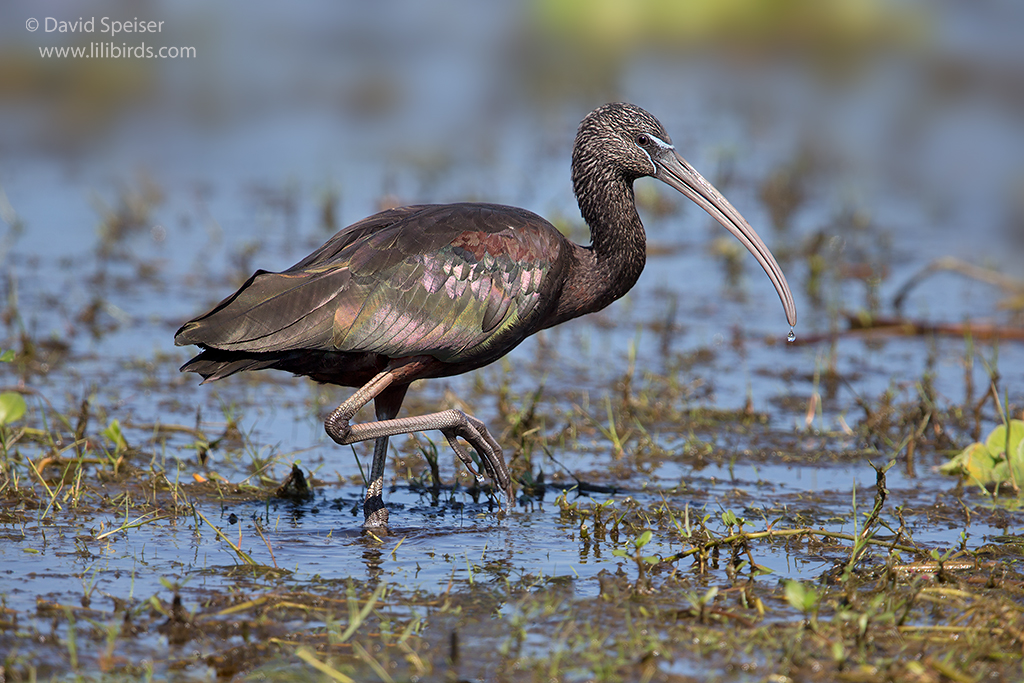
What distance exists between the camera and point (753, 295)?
10227 mm

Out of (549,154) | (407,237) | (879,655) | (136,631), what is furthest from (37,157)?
(879,655)

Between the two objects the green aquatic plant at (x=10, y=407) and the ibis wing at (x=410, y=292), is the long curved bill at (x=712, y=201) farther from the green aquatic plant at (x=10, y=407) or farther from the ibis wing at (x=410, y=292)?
the green aquatic plant at (x=10, y=407)

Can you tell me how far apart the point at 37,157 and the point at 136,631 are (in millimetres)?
9964

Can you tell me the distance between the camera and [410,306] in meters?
5.61

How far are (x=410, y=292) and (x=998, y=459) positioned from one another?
2.92m

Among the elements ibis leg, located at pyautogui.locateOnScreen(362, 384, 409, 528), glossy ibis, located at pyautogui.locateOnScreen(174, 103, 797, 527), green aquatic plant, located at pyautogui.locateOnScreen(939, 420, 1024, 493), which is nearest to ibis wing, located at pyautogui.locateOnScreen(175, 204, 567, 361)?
glossy ibis, located at pyautogui.locateOnScreen(174, 103, 797, 527)

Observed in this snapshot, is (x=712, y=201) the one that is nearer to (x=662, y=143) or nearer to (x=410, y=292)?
(x=662, y=143)

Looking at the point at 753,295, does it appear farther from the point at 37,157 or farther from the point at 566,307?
the point at 37,157

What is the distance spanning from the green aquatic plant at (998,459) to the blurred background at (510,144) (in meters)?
1.50

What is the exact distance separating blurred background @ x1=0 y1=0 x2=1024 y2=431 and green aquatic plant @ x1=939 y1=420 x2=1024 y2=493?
150 cm

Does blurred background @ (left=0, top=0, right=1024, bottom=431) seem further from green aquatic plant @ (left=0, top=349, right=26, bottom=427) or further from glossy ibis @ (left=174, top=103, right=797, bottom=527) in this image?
glossy ibis @ (left=174, top=103, right=797, bottom=527)

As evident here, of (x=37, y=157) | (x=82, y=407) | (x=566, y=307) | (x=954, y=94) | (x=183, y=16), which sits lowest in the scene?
(x=82, y=407)

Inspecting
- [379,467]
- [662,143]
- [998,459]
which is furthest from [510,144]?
[379,467]

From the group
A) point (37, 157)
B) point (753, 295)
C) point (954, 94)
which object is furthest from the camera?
point (954, 94)
